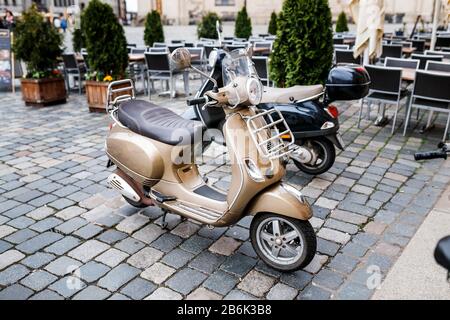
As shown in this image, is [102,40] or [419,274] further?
[102,40]

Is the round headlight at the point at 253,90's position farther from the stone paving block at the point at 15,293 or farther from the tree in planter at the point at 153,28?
the tree in planter at the point at 153,28

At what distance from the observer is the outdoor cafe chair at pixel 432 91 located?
5585 millimetres


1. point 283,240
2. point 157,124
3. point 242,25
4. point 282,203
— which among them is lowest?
point 283,240

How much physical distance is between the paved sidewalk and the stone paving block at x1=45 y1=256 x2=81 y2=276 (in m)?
2.10

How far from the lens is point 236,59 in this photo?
9.89 feet

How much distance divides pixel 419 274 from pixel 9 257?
2990 mm

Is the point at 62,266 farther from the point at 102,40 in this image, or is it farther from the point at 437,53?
the point at 437,53

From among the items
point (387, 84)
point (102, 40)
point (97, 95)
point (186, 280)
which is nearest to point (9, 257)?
point (186, 280)

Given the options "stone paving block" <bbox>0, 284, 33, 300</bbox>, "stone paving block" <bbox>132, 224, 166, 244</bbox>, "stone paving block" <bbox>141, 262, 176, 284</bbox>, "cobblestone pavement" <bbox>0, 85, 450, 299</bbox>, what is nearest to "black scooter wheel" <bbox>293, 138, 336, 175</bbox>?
"cobblestone pavement" <bbox>0, 85, 450, 299</bbox>

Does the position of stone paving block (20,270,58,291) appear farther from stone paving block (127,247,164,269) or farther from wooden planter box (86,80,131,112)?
wooden planter box (86,80,131,112)

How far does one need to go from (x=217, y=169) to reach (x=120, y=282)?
7.45 ft

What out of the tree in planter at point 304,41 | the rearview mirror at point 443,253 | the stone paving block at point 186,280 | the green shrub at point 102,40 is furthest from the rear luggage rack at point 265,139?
the green shrub at point 102,40

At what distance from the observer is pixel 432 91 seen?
18.7 feet
